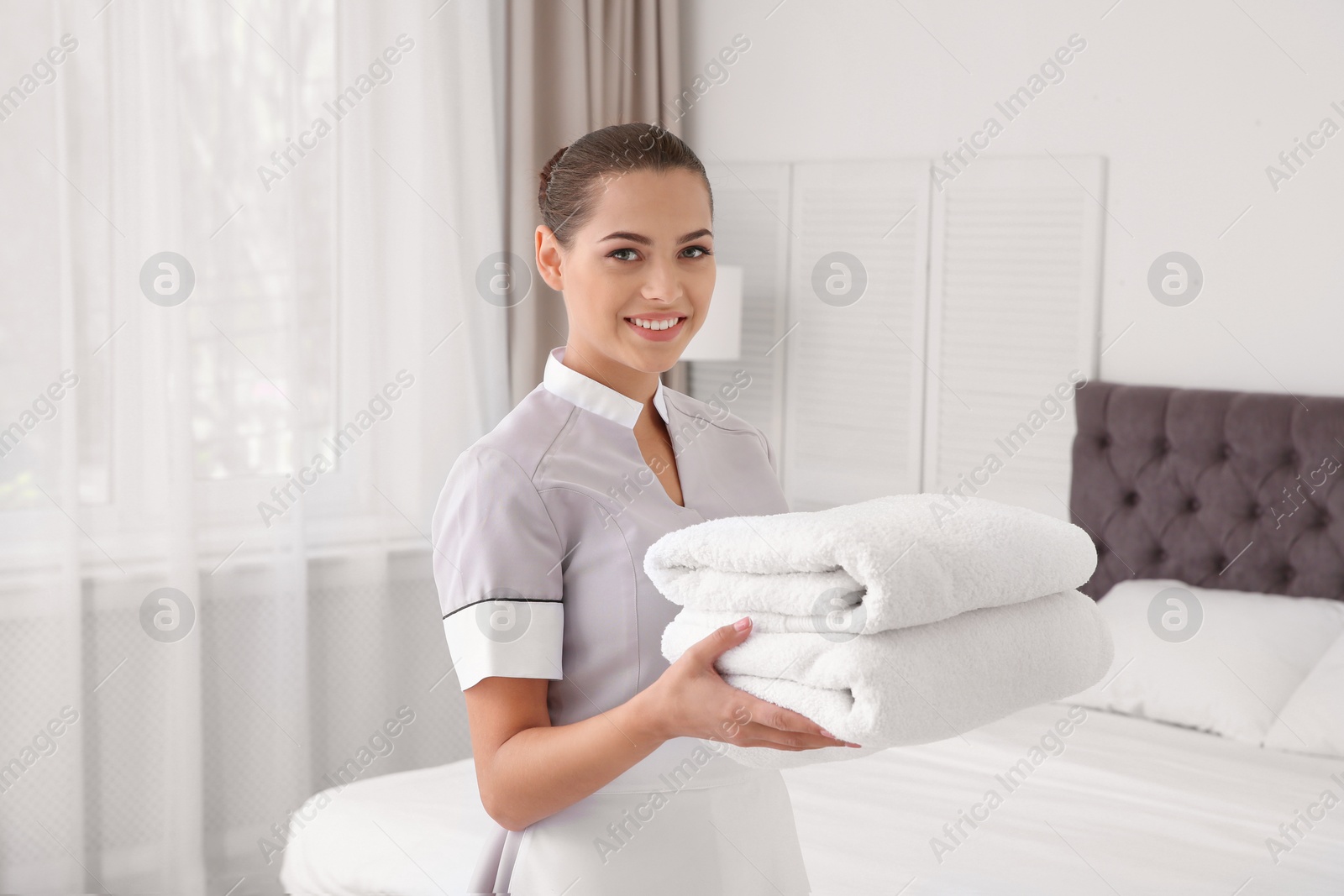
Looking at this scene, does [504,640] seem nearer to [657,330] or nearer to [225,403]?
[657,330]

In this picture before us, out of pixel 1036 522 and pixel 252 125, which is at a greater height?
pixel 252 125

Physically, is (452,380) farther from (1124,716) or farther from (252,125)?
(1124,716)

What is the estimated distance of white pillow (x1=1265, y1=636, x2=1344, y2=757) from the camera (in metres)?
2.31

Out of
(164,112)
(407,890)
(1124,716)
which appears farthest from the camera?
(164,112)

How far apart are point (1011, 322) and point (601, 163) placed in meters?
2.28

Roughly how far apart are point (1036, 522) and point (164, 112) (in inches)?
102

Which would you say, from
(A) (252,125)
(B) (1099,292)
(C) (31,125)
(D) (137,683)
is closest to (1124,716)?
(B) (1099,292)

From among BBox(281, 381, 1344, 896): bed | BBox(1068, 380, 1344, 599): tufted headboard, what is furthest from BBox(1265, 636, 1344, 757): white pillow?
BBox(1068, 380, 1344, 599): tufted headboard

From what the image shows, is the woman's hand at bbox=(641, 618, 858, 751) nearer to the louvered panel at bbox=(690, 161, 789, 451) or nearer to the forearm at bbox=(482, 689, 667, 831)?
the forearm at bbox=(482, 689, 667, 831)

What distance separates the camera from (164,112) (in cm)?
290

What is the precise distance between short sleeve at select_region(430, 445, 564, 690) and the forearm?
63 millimetres

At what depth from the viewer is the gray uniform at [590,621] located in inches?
40.1

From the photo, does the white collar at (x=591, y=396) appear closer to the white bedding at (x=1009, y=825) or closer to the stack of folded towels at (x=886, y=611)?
the stack of folded towels at (x=886, y=611)

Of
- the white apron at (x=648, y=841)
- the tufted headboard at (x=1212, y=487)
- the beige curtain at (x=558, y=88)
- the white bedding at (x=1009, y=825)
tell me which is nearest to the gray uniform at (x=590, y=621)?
the white apron at (x=648, y=841)
